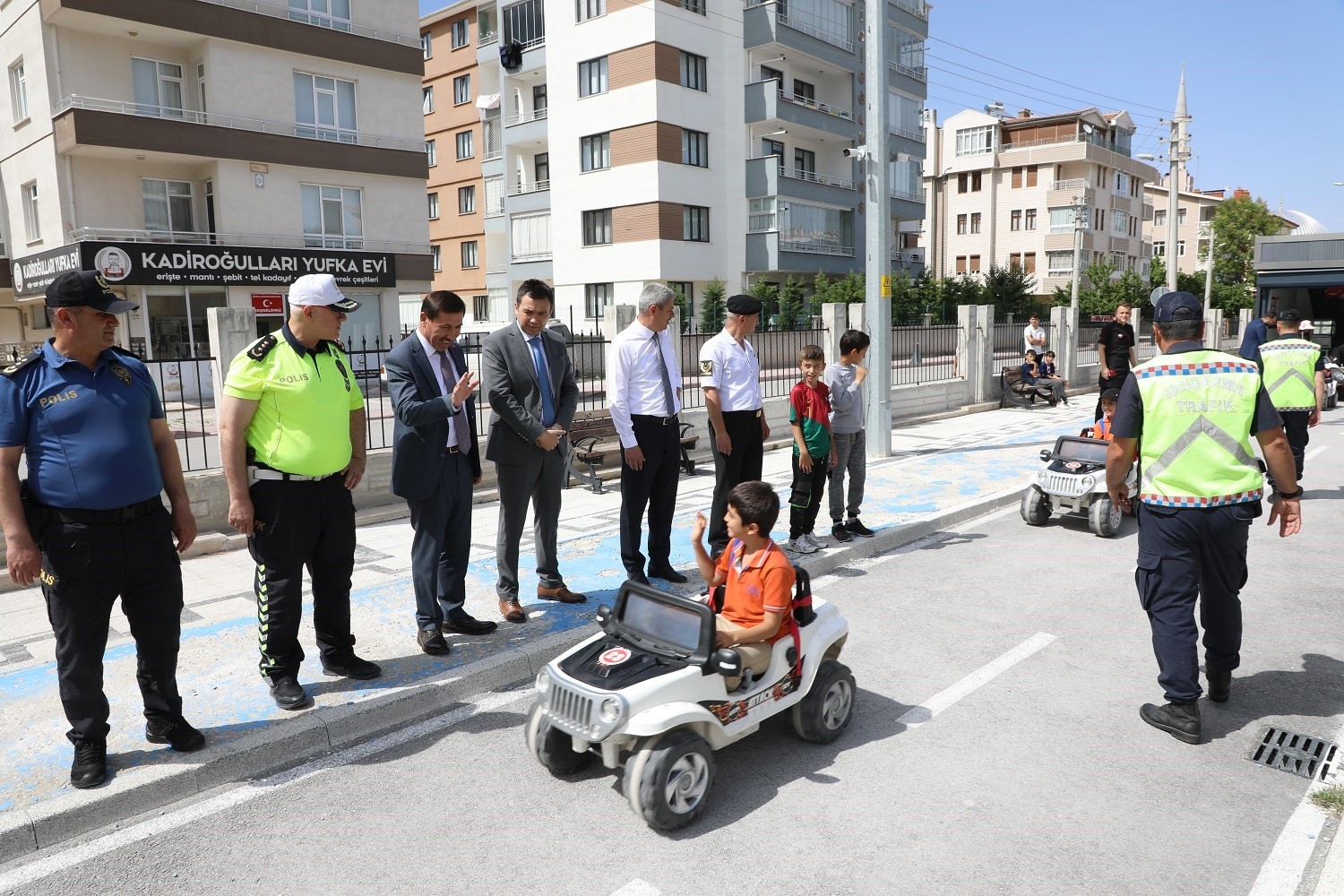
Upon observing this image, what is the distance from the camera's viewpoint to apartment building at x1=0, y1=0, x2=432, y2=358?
2328 cm

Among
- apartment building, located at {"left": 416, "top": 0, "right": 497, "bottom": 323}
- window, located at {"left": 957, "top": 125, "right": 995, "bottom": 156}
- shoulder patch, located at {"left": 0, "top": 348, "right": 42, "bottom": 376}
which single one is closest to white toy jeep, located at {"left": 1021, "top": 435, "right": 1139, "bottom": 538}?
shoulder patch, located at {"left": 0, "top": 348, "right": 42, "bottom": 376}

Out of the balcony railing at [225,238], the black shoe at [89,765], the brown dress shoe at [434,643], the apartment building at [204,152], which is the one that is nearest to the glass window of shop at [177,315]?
the apartment building at [204,152]

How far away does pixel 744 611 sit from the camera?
4199 mm

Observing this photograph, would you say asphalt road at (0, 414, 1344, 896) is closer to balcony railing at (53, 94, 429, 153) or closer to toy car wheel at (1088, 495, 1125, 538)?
toy car wheel at (1088, 495, 1125, 538)

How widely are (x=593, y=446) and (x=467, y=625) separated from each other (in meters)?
5.97

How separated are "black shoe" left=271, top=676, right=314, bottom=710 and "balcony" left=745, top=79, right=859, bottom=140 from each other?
32.7 metres

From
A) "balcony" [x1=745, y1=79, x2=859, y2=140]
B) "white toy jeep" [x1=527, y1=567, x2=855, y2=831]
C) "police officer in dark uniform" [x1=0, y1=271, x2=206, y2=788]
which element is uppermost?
"balcony" [x1=745, y1=79, x2=859, y2=140]

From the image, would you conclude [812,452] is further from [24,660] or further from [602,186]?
[602,186]

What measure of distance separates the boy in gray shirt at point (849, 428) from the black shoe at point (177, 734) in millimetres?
5187

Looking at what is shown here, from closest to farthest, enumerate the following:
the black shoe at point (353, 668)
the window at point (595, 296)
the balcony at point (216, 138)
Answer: the black shoe at point (353, 668) → the balcony at point (216, 138) → the window at point (595, 296)

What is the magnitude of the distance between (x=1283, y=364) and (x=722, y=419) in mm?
5687

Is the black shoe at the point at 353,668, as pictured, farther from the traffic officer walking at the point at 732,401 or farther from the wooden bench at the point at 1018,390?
the wooden bench at the point at 1018,390

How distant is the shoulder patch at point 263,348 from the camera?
14.6 ft

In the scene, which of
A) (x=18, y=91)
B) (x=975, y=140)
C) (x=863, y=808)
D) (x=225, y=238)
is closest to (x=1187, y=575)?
(x=863, y=808)
